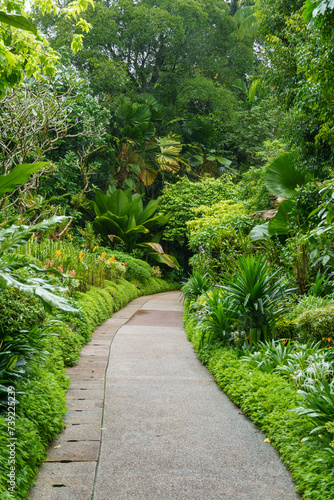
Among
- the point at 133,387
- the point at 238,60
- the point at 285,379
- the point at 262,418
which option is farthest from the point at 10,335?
the point at 238,60

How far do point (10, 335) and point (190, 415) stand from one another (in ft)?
5.47

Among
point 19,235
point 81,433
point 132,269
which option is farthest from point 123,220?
point 19,235

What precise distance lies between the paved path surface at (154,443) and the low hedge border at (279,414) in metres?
0.09

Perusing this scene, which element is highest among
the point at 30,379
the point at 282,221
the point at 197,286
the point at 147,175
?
the point at 147,175

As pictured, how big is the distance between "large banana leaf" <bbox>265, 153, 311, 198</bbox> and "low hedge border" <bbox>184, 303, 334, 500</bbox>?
4586 millimetres

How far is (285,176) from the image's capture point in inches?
350

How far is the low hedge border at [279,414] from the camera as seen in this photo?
99.1 inches

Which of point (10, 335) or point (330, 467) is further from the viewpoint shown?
point (10, 335)

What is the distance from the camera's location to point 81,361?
5250 mm

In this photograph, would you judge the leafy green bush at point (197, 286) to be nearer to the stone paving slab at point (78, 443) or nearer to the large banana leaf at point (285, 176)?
the large banana leaf at point (285, 176)

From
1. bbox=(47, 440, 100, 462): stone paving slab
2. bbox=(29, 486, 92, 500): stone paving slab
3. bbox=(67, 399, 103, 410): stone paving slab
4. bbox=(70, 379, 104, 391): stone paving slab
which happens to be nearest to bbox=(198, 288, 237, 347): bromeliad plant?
bbox=(70, 379, 104, 391): stone paving slab

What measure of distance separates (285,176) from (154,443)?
6.87 meters

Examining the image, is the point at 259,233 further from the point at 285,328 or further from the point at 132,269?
the point at 132,269

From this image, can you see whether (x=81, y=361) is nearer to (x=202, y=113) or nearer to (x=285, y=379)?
(x=285, y=379)
